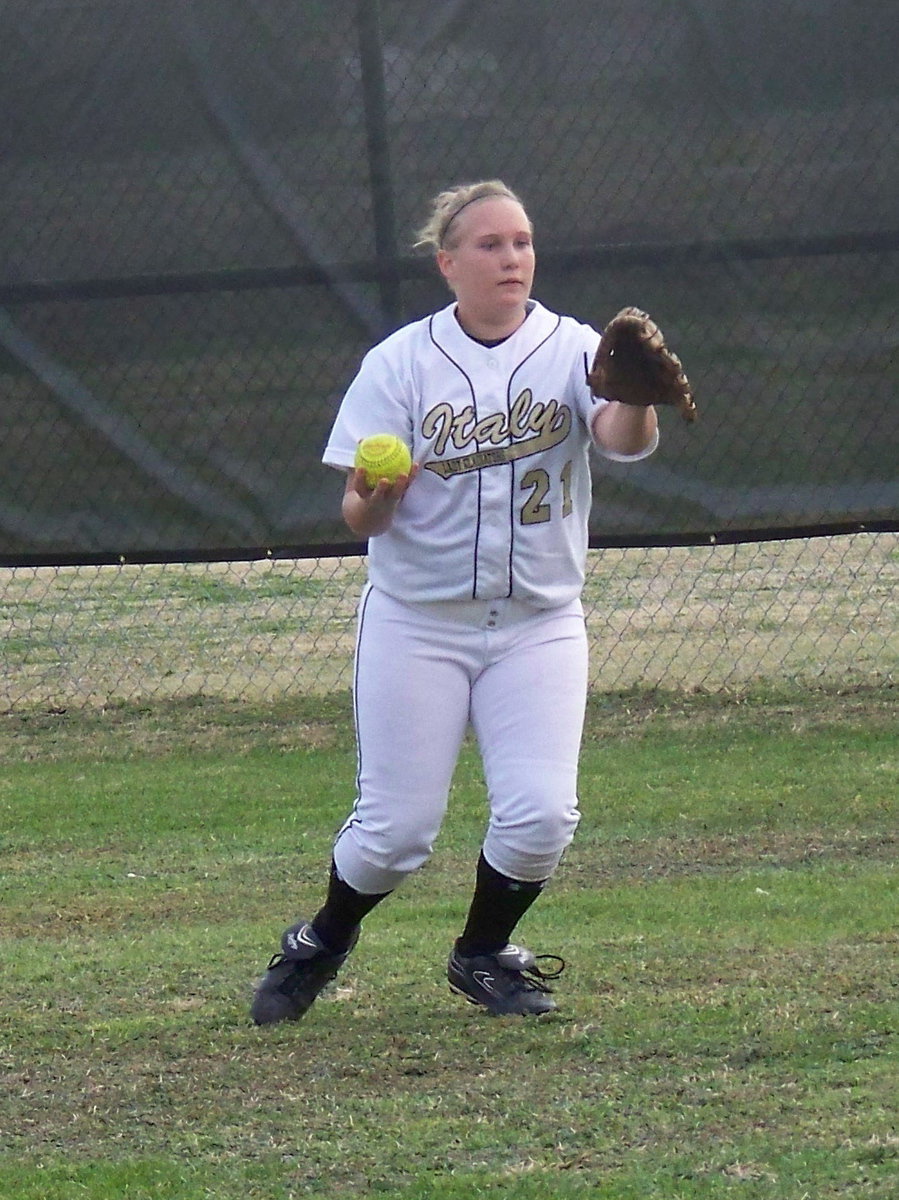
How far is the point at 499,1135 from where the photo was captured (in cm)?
309

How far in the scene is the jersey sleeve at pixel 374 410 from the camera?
3.69 meters

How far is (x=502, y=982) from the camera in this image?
379 cm

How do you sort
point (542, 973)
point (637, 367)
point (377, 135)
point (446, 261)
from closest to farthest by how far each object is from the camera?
point (637, 367) → point (446, 261) → point (542, 973) → point (377, 135)

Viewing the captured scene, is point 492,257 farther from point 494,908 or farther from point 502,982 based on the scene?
point 502,982

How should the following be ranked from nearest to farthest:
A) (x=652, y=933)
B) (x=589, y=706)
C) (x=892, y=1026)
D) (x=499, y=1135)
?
(x=499, y=1135)
(x=892, y=1026)
(x=652, y=933)
(x=589, y=706)

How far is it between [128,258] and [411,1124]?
413 centimetres

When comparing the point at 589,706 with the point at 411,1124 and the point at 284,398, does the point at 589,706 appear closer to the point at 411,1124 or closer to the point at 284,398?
the point at 284,398

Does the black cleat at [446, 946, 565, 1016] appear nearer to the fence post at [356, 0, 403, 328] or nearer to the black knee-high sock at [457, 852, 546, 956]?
the black knee-high sock at [457, 852, 546, 956]

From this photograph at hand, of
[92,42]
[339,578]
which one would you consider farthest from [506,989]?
[339,578]

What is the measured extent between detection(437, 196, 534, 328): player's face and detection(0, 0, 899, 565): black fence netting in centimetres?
263

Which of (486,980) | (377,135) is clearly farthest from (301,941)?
(377,135)

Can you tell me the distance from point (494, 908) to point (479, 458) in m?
Answer: 0.98

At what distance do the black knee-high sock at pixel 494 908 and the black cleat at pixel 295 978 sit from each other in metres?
0.31

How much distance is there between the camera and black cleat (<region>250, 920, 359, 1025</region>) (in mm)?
3803
